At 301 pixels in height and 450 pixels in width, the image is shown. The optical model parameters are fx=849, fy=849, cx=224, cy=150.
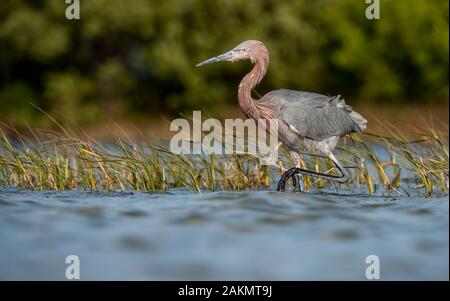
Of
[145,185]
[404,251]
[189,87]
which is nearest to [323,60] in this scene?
[189,87]

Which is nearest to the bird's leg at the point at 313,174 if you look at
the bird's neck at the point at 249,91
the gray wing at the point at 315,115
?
the gray wing at the point at 315,115

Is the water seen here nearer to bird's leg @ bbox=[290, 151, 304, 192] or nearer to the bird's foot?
the bird's foot

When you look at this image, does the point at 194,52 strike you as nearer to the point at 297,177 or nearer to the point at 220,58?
the point at 220,58

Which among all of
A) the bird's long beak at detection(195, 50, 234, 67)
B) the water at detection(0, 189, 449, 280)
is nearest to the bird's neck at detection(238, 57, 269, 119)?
the bird's long beak at detection(195, 50, 234, 67)

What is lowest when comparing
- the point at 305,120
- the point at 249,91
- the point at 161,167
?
the point at 161,167

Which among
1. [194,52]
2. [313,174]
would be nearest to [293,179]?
[313,174]

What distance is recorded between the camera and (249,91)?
9562 mm

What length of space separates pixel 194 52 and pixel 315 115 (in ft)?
72.9

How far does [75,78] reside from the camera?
30484 mm

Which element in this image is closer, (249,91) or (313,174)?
(313,174)

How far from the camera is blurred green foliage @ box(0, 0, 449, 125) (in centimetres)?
2977

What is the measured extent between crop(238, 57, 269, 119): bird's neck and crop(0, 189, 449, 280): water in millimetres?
1256

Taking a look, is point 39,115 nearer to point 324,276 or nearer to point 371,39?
point 371,39

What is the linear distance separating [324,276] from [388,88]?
28.4m
